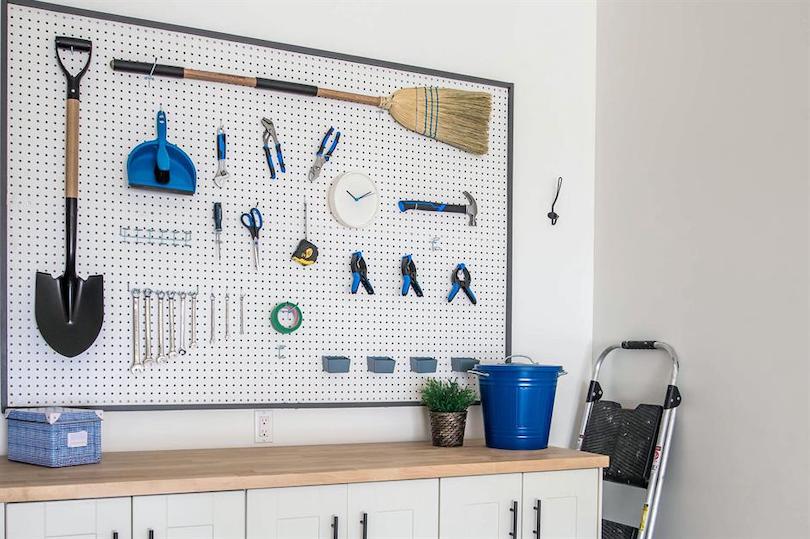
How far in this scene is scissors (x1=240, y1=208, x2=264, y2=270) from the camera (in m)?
2.85

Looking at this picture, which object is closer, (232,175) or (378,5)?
(232,175)

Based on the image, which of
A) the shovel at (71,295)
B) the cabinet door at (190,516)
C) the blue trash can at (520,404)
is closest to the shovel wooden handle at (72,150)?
the shovel at (71,295)

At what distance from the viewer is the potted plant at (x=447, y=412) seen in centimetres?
295

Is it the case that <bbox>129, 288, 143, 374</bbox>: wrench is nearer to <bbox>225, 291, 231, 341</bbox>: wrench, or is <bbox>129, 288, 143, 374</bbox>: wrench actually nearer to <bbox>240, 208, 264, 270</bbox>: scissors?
<bbox>225, 291, 231, 341</bbox>: wrench

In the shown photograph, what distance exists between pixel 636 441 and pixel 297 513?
127cm

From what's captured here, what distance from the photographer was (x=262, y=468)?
2396 millimetres

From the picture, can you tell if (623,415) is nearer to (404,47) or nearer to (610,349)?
(610,349)

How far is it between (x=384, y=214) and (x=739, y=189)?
1.18m

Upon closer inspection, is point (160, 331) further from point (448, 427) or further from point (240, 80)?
point (448, 427)

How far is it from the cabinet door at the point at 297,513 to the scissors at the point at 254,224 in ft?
2.69

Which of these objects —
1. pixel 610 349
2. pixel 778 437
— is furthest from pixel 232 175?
pixel 778 437

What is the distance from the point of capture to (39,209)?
2.60 metres

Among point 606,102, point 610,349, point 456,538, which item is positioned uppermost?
point 606,102

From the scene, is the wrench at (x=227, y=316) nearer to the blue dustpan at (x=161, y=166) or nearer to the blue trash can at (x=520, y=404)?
the blue dustpan at (x=161, y=166)
